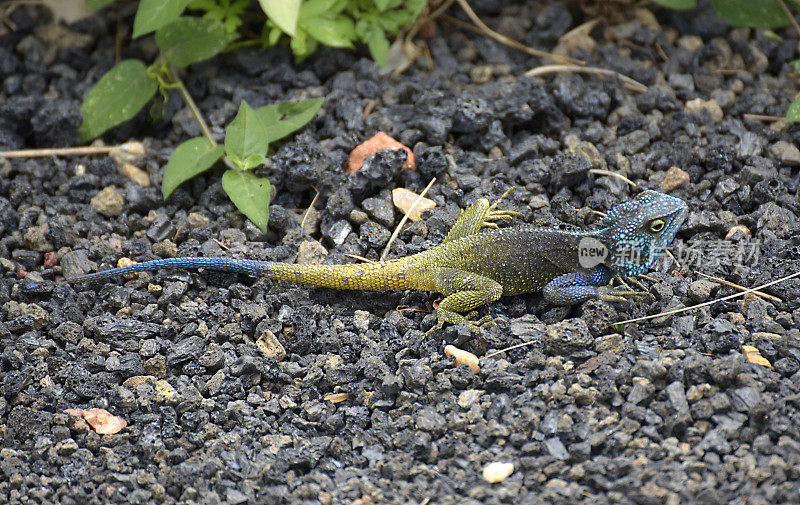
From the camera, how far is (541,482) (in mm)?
3543

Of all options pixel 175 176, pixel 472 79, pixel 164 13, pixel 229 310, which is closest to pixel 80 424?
pixel 229 310

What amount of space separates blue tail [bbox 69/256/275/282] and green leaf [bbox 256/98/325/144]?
106cm

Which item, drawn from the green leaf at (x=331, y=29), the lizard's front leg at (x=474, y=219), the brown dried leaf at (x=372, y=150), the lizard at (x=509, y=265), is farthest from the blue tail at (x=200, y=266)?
the green leaf at (x=331, y=29)

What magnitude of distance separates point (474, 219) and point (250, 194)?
5.04 ft

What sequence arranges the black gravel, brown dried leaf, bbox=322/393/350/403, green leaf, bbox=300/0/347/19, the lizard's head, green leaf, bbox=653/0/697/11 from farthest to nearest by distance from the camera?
green leaf, bbox=653/0/697/11 → green leaf, bbox=300/0/347/19 → the lizard's head → brown dried leaf, bbox=322/393/350/403 → the black gravel

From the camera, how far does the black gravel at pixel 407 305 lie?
12.1ft

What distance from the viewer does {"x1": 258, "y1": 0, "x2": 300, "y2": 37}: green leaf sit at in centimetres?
495

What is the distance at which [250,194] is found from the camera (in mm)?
5164

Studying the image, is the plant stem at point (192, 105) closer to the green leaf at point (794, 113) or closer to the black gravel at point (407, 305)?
the black gravel at point (407, 305)

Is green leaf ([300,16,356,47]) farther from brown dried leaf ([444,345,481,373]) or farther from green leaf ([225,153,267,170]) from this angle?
brown dried leaf ([444,345,481,373])

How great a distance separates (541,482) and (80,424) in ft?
8.18

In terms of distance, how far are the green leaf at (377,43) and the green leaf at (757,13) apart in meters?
2.89

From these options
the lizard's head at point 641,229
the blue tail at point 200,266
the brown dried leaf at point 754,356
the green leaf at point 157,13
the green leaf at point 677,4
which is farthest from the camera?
the green leaf at point 677,4
